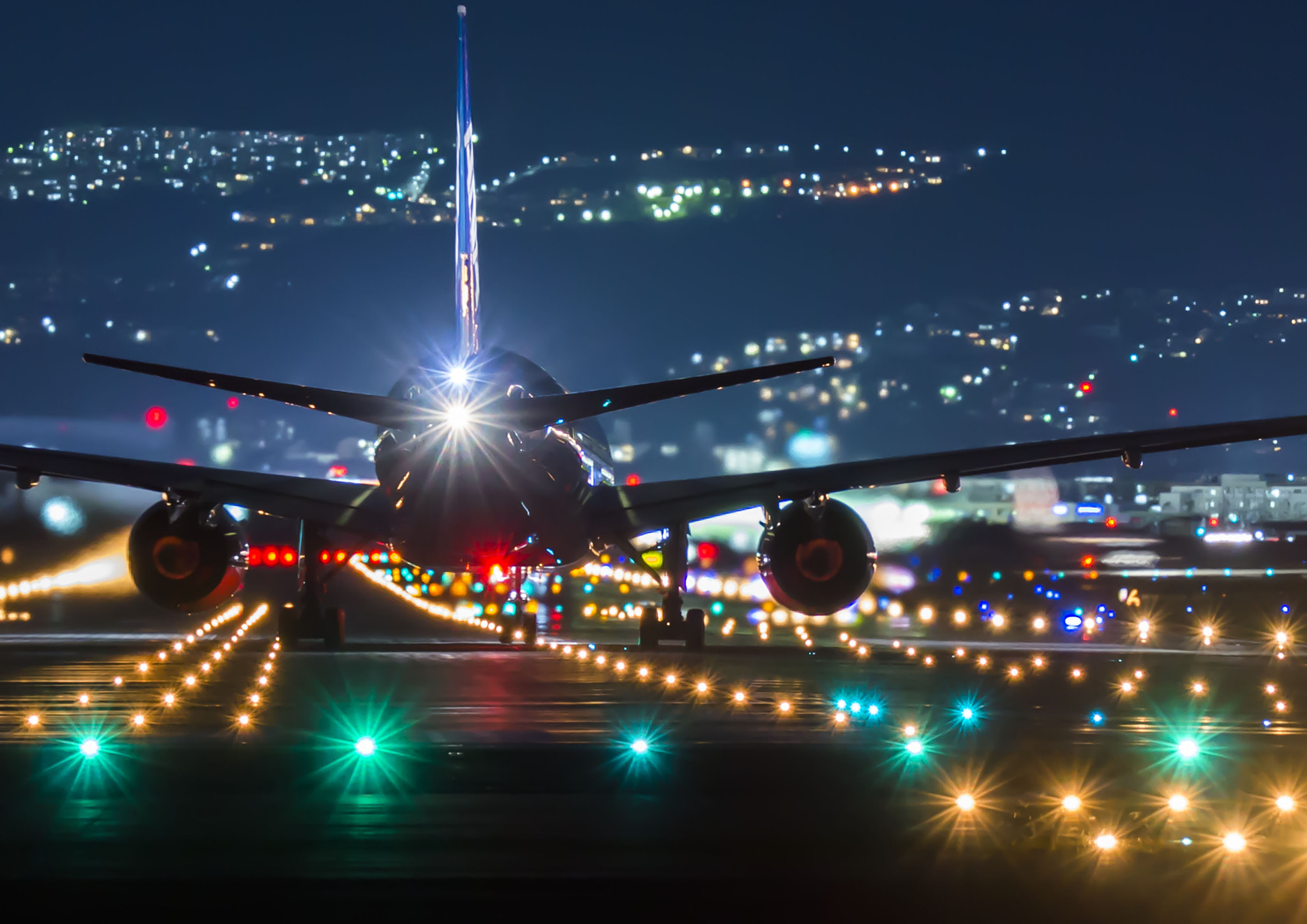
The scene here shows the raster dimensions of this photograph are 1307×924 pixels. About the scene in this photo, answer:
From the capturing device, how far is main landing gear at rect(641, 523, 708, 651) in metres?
24.3

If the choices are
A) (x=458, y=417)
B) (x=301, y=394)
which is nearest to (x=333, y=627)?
(x=458, y=417)

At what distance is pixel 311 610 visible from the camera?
79.7 ft

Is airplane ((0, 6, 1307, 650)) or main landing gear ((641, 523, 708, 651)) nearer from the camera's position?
airplane ((0, 6, 1307, 650))

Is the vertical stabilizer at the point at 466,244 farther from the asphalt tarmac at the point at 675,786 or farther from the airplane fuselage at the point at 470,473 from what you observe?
the asphalt tarmac at the point at 675,786

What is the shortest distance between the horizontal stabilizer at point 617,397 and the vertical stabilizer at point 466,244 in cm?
400

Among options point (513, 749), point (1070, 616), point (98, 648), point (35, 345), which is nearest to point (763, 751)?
point (513, 749)

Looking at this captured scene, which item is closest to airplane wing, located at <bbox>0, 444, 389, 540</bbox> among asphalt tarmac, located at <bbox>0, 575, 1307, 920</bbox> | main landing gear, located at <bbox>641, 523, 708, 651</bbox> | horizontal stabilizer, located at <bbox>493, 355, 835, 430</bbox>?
horizontal stabilizer, located at <bbox>493, 355, 835, 430</bbox>

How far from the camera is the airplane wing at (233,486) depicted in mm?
22984

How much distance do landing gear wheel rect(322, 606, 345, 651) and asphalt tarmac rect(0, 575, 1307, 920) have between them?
5.33 meters

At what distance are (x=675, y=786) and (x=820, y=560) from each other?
13.2 meters

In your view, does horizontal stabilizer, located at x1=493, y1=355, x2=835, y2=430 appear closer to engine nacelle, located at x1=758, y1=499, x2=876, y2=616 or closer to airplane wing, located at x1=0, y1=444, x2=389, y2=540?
airplane wing, located at x1=0, y1=444, x2=389, y2=540

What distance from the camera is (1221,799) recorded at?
9125mm

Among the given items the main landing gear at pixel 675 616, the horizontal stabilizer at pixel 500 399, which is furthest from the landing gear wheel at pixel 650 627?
the horizontal stabilizer at pixel 500 399

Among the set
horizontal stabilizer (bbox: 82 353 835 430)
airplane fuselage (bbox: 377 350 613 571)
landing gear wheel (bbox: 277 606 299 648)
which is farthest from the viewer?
landing gear wheel (bbox: 277 606 299 648)
